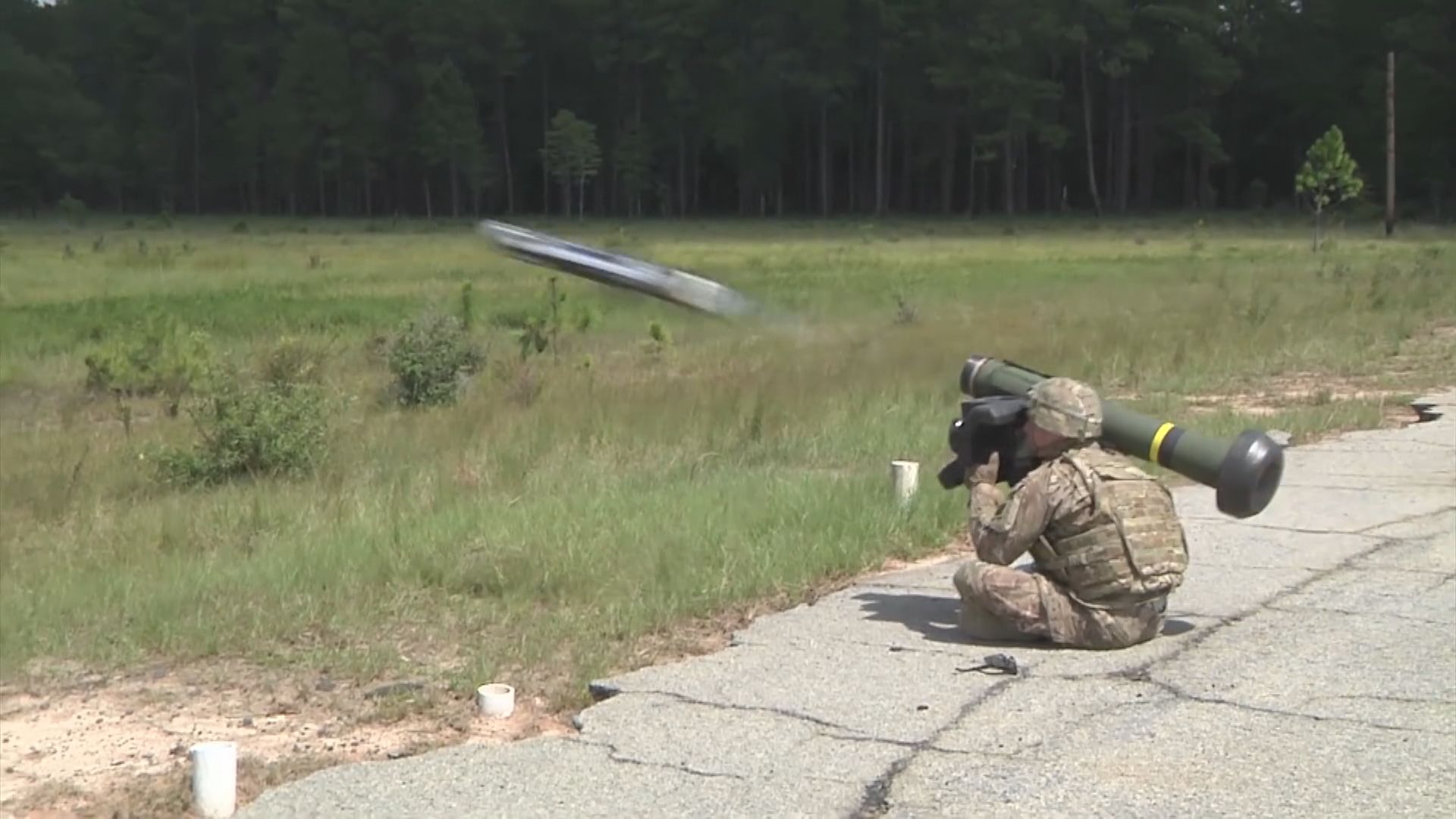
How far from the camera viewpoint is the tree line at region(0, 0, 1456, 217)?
61281 mm

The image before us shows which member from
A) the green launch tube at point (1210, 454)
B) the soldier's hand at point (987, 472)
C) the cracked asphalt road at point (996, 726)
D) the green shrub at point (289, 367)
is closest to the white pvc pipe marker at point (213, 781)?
the cracked asphalt road at point (996, 726)

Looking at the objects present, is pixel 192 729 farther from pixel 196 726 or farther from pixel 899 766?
pixel 899 766

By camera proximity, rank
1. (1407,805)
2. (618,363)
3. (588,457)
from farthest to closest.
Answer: (618,363) → (588,457) → (1407,805)

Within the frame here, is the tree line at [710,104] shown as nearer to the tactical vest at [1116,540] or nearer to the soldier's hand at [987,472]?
the soldier's hand at [987,472]

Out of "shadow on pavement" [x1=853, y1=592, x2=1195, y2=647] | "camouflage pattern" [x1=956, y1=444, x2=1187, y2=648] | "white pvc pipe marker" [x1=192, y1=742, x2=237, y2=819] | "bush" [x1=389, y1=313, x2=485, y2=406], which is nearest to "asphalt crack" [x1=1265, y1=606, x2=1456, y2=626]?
"shadow on pavement" [x1=853, y1=592, x2=1195, y2=647]

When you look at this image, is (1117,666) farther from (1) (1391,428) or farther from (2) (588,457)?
(1) (1391,428)

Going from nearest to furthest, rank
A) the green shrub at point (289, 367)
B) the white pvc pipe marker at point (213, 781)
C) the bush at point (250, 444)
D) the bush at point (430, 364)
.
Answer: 1. the white pvc pipe marker at point (213, 781)
2. the bush at point (250, 444)
3. the green shrub at point (289, 367)
4. the bush at point (430, 364)

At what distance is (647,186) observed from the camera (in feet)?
217

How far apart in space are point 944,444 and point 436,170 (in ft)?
199

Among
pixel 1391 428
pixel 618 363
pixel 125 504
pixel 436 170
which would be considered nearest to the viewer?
pixel 125 504

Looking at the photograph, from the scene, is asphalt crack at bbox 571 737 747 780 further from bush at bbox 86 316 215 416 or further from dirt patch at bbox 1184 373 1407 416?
bush at bbox 86 316 215 416

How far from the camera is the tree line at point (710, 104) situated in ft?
201

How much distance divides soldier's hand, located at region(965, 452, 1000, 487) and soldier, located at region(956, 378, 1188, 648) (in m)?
0.04

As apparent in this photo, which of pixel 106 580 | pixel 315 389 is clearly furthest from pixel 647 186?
pixel 106 580
